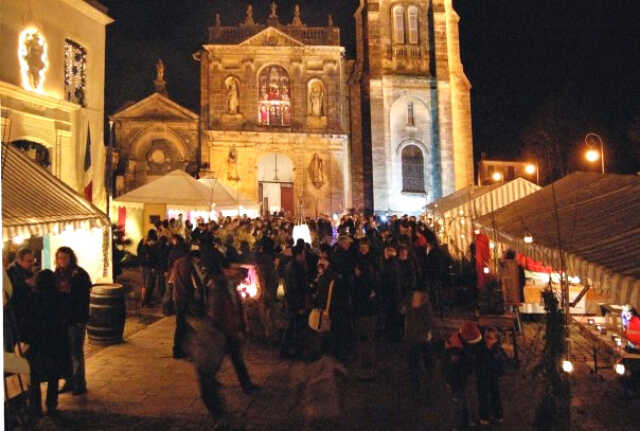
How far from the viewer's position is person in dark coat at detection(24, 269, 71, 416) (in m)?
4.75

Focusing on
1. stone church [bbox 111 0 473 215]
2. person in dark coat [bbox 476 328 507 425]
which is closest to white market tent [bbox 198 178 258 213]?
person in dark coat [bbox 476 328 507 425]

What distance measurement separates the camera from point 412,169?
29.1m

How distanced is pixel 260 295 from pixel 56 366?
12.3ft

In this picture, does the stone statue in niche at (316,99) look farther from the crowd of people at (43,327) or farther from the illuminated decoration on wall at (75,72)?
the crowd of people at (43,327)

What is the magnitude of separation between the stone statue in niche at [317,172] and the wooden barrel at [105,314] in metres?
20.9

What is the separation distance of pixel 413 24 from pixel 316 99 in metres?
8.18

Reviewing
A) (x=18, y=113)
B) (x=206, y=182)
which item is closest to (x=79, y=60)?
(x=18, y=113)

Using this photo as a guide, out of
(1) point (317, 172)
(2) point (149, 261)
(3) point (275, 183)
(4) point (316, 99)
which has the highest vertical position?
(4) point (316, 99)

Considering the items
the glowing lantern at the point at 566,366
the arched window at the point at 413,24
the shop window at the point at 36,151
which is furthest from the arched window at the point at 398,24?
the glowing lantern at the point at 566,366

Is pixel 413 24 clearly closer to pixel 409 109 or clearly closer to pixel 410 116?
pixel 409 109

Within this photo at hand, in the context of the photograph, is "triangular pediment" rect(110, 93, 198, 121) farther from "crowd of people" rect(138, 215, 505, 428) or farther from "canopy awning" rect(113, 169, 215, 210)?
"crowd of people" rect(138, 215, 505, 428)

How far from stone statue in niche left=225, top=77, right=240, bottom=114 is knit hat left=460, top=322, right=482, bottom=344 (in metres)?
25.4

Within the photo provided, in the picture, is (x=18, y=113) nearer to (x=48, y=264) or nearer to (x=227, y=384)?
(x=48, y=264)

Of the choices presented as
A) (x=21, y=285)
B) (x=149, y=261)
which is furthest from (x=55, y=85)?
(x=21, y=285)
